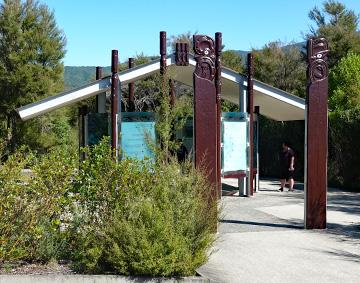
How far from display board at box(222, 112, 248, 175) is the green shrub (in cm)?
715

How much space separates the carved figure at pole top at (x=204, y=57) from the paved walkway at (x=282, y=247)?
283 cm

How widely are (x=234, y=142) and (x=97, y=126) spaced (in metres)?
4.27

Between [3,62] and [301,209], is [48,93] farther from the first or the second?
[301,209]

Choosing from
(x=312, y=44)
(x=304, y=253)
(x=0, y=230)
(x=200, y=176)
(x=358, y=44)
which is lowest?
(x=304, y=253)

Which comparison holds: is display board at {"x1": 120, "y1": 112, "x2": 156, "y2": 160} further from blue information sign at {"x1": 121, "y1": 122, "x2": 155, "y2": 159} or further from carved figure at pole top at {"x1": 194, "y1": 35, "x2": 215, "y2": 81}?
carved figure at pole top at {"x1": 194, "y1": 35, "x2": 215, "y2": 81}

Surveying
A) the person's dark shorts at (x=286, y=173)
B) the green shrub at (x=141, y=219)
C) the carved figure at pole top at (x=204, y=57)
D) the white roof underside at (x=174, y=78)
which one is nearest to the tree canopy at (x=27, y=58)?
the white roof underside at (x=174, y=78)

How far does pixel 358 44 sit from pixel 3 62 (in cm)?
3008

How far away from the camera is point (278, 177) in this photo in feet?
76.6

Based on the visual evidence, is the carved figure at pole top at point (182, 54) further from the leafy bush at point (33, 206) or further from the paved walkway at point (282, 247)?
the leafy bush at point (33, 206)

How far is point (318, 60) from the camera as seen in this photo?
33.1 ft

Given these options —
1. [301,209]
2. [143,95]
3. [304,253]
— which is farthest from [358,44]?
[304,253]

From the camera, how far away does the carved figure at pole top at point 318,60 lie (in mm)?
10078

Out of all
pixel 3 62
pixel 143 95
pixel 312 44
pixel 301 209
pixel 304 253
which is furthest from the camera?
pixel 143 95

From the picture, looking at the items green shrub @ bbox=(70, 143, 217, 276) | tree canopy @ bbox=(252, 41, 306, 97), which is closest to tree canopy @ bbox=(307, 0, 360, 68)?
tree canopy @ bbox=(252, 41, 306, 97)
